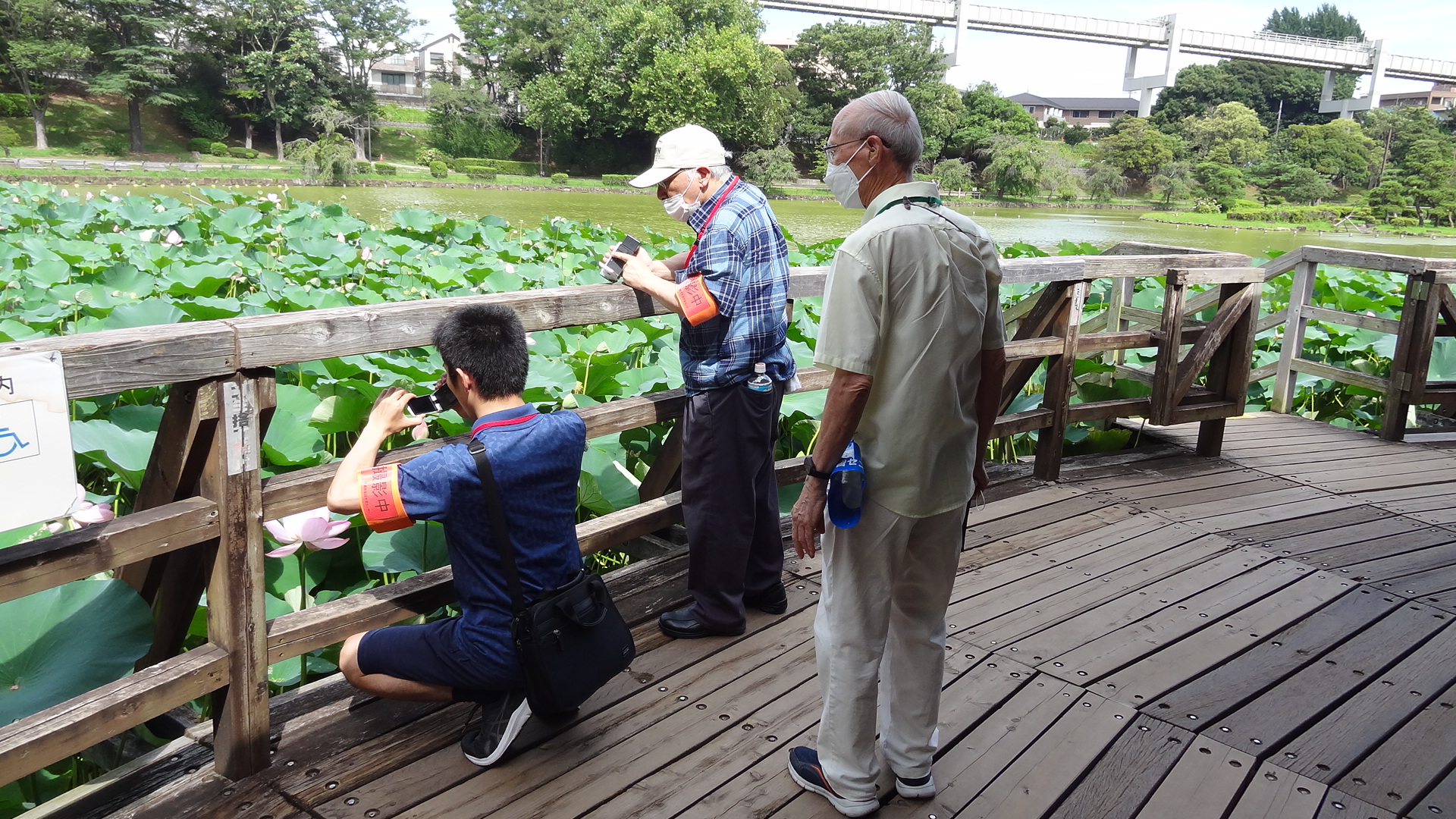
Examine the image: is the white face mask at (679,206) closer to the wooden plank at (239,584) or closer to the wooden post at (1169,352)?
the wooden plank at (239,584)

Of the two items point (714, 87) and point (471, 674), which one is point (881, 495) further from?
point (714, 87)

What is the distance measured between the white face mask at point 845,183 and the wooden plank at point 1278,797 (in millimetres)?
1306

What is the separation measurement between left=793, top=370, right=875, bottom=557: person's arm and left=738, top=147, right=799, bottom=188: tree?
1464 inches

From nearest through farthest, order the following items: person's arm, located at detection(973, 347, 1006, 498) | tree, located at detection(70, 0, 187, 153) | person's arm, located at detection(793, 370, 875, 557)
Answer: person's arm, located at detection(793, 370, 875, 557) < person's arm, located at detection(973, 347, 1006, 498) < tree, located at detection(70, 0, 187, 153)

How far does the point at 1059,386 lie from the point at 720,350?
1.95 m

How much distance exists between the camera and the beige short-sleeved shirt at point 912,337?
162 cm

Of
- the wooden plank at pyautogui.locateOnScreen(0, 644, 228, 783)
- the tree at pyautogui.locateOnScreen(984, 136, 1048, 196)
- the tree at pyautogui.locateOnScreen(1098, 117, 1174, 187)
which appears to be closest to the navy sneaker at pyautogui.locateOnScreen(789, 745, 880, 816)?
the wooden plank at pyautogui.locateOnScreen(0, 644, 228, 783)

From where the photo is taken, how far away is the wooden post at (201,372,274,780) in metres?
1.73

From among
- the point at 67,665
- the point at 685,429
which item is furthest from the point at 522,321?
the point at 67,665

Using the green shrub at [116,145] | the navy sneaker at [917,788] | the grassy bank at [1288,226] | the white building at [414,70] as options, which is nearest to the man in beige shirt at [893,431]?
the navy sneaker at [917,788]

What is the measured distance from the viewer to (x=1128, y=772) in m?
1.99

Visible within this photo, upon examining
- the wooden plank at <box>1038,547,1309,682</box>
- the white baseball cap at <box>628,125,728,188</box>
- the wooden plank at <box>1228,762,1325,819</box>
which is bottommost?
the wooden plank at <box>1038,547,1309,682</box>

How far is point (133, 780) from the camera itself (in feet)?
5.97

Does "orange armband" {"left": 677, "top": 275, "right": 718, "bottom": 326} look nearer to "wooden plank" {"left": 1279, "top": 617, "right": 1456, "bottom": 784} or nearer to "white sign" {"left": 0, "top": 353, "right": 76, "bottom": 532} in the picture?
"white sign" {"left": 0, "top": 353, "right": 76, "bottom": 532}
